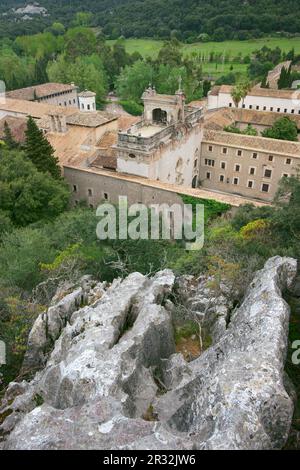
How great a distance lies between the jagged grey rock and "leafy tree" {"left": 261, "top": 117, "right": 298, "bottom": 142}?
36.2m

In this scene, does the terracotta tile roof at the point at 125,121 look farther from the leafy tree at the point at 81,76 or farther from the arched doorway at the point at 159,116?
the leafy tree at the point at 81,76

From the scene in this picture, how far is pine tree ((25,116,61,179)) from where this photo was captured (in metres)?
34.4

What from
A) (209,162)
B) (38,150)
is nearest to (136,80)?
(209,162)

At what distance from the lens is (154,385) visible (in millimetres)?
12039

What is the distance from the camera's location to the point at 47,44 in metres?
106

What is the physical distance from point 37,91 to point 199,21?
91.1 meters

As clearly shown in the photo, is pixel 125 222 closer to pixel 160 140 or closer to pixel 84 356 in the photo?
pixel 160 140

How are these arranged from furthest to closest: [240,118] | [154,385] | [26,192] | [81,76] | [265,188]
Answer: [81,76], [240,118], [265,188], [26,192], [154,385]

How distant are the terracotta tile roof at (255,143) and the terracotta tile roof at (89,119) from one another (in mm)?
→ 11272

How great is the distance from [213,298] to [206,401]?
7532mm

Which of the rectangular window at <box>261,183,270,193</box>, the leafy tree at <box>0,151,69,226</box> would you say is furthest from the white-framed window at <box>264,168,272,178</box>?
the leafy tree at <box>0,151,69,226</box>

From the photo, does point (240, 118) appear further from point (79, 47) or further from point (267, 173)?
point (79, 47)

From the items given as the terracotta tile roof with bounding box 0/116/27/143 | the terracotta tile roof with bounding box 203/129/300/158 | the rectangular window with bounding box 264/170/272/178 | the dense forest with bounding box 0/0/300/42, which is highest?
the dense forest with bounding box 0/0/300/42

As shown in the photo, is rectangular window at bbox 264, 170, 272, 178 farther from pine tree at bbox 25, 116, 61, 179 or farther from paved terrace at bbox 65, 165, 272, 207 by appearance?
pine tree at bbox 25, 116, 61, 179
